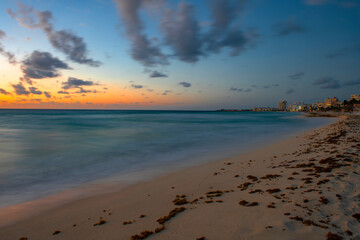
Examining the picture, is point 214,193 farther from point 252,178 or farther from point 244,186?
point 252,178

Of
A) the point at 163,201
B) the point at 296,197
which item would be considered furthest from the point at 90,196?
the point at 296,197

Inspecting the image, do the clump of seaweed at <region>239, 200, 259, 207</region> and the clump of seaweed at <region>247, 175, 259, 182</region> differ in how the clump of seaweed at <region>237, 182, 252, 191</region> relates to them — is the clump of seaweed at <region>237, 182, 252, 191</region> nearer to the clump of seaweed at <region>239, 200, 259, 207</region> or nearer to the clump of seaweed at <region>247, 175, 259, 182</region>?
the clump of seaweed at <region>247, 175, 259, 182</region>

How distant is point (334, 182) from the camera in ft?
17.5

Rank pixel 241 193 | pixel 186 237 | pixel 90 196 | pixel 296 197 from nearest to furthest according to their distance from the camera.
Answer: pixel 186 237
pixel 296 197
pixel 241 193
pixel 90 196

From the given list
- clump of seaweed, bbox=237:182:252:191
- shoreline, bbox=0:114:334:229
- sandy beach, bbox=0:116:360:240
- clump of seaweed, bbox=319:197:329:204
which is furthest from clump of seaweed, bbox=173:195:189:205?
clump of seaweed, bbox=319:197:329:204

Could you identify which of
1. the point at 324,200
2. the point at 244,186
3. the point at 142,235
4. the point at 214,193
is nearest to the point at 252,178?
the point at 244,186

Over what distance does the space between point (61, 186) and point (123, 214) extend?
153 inches

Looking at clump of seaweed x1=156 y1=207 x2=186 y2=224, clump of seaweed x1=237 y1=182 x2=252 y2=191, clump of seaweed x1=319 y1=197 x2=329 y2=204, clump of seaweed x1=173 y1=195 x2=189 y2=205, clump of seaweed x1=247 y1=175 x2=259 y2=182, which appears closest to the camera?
clump of seaweed x1=156 y1=207 x2=186 y2=224

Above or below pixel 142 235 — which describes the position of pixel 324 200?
above

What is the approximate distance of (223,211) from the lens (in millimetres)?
4293

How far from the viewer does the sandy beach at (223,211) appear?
354 centimetres

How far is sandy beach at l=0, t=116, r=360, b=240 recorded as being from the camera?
3.54 metres

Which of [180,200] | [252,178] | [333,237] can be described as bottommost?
[180,200]

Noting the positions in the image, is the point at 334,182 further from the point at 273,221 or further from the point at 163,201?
the point at 163,201
